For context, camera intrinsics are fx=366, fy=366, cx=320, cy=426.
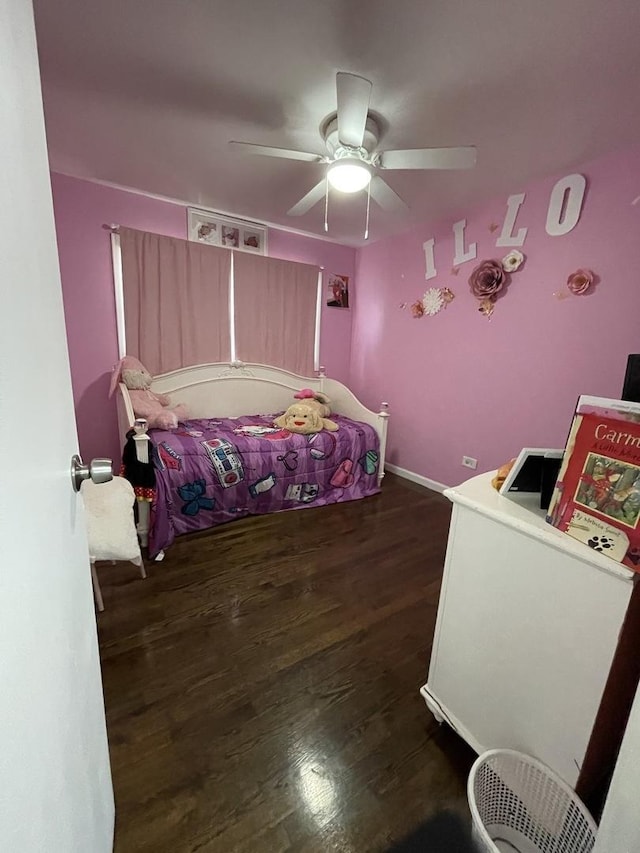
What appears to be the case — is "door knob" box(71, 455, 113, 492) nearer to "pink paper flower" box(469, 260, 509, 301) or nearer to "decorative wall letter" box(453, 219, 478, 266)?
"pink paper flower" box(469, 260, 509, 301)

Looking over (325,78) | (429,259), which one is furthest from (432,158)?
(429,259)

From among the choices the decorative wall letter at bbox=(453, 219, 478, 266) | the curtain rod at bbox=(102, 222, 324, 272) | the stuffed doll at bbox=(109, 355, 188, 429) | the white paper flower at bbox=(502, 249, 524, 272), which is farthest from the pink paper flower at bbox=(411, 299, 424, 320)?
the curtain rod at bbox=(102, 222, 324, 272)

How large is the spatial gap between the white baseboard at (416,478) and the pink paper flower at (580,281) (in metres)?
1.70

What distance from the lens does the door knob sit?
2.28 ft

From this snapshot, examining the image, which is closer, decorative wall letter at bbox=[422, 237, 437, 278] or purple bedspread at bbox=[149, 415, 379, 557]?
purple bedspread at bbox=[149, 415, 379, 557]

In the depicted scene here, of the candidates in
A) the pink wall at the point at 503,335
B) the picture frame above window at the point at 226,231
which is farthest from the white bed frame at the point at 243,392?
the picture frame above window at the point at 226,231

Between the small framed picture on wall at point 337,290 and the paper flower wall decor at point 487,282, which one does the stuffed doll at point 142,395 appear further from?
the paper flower wall decor at point 487,282

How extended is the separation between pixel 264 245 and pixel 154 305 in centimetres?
118

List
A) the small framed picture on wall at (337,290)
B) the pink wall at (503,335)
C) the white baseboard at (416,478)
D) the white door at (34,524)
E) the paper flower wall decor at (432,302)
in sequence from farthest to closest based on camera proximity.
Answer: the small framed picture on wall at (337,290), the white baseboard at (416,478), the paper flower wall decor at (432,302), the pink wall at (503,335), the white door at (34,524)

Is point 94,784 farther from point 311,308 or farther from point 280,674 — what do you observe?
point 311,308

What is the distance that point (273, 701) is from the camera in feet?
4.37

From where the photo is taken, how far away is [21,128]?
1.61 ft

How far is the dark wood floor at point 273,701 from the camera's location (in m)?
1.01

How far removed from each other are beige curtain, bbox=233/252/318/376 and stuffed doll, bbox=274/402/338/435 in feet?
2.79
